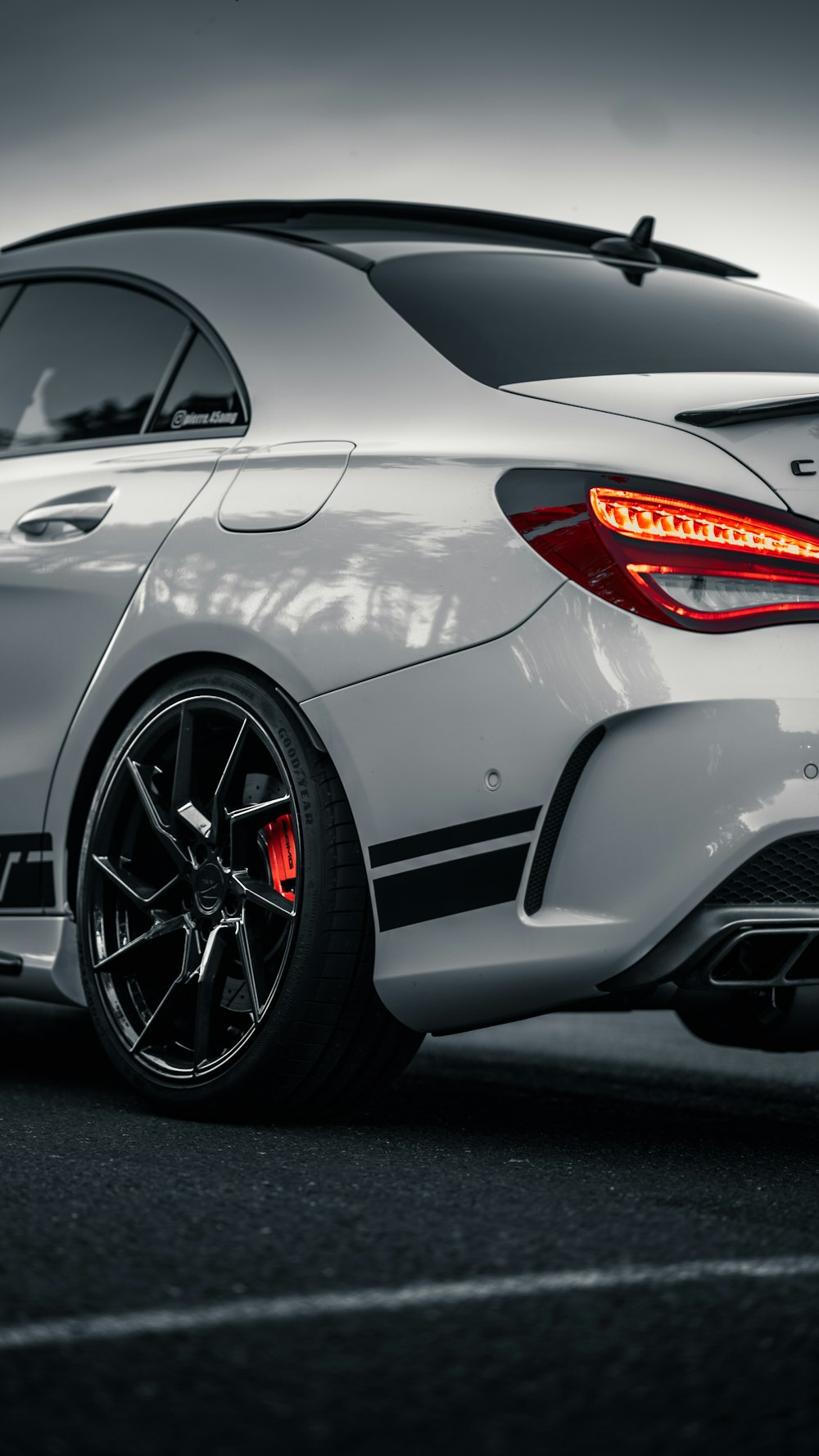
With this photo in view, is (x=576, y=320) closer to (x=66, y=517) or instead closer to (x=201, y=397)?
(x=201, y=397)

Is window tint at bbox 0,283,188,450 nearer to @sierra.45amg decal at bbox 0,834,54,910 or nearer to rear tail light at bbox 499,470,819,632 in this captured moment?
@sierra.45amg decal at bbox 0,834,54,910

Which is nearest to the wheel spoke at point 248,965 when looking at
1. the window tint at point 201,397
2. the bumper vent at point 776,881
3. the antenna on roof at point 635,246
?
the bumper vent at point 776,881

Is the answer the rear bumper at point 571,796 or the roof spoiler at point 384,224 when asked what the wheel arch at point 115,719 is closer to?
the rear bumper at point 571,796

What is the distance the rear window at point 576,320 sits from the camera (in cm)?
338

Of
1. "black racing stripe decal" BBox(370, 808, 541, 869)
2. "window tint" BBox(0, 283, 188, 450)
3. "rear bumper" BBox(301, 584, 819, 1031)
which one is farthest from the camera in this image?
"window tint" BBox(0, 283, 188, 450)

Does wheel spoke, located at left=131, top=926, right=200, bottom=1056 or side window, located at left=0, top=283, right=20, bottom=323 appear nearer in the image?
wheel spoke, located at left=131, top=926, right=200, bottom=1056

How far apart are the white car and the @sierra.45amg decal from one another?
1 centimetres

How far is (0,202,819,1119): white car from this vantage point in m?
2.88

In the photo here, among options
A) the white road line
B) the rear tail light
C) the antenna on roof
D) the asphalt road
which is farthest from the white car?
the white road line

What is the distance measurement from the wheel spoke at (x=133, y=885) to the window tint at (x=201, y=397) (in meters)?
0.90

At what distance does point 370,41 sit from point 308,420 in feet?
20.1

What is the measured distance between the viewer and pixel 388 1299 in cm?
211

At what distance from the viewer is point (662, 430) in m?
3.01

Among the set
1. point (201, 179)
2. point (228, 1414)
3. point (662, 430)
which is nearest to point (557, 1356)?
point (228, 1414)
